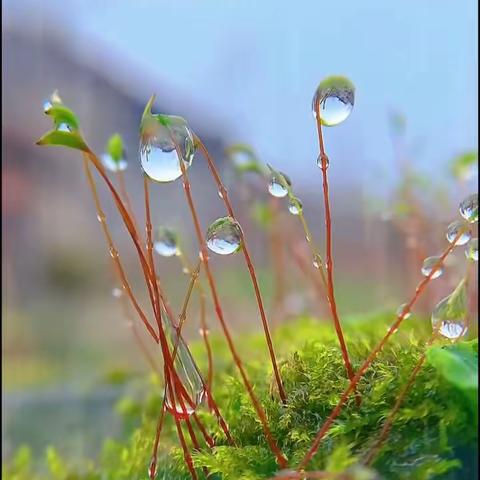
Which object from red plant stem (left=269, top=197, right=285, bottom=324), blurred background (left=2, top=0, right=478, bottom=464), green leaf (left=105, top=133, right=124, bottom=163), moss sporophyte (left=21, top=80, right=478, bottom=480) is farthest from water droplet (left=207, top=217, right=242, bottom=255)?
blurred background (left=2, top=0, right=478, bottom=464)

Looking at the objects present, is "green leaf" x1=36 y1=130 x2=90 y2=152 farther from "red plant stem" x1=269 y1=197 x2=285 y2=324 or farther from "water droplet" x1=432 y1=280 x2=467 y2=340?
"red plant stem" x1=269 y1=197 x2=285 y2=324

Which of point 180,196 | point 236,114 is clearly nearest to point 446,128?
point 236,114

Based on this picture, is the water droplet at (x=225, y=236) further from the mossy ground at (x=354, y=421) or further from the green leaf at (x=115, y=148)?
the green leaf at (x=115, y=148)

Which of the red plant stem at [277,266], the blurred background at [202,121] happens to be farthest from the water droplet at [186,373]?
the blurred background at [202,121]

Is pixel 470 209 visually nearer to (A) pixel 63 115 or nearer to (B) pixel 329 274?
(B) pixel 329 274

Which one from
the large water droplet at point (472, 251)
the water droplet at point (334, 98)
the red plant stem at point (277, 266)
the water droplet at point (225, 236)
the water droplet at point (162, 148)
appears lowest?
the red plant stem at point (277, 266)

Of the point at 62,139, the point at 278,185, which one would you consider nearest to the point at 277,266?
the point at 278,185
